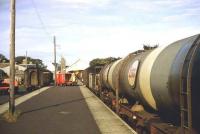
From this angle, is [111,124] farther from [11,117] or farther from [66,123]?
[11,117]

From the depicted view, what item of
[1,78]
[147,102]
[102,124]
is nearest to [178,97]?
[147,102]

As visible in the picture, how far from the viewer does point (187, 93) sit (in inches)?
316

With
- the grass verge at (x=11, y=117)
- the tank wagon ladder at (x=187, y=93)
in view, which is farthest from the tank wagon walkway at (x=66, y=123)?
the tank wagon ladder at (x=187, y=93)

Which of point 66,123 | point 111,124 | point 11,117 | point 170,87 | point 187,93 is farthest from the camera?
point 11,117

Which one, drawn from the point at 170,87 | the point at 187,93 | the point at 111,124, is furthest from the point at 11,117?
the point at 187,93

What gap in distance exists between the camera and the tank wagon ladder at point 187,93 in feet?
26.2

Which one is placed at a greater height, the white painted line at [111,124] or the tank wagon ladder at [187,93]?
the tank wagon ladder at [187,93]

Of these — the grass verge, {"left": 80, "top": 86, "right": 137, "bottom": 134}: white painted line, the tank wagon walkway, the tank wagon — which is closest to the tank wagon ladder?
the tank wagon

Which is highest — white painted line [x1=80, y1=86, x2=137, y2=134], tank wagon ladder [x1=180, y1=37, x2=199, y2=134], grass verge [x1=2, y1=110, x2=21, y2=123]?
tank wagon ladder [x1=180, y1=37, x2=199, y2=134]

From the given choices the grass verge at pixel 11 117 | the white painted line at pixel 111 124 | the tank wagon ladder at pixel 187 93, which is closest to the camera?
the tank wagon ladder at pixel 187 93

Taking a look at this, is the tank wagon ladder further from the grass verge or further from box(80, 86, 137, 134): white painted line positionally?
the grass verge

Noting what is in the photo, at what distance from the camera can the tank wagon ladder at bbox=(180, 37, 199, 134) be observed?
799 centimetres

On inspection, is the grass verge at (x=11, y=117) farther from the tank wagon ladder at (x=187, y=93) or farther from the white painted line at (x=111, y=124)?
the tank wagon ladder at (x=187, y=93)

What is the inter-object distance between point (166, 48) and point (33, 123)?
8.78m
